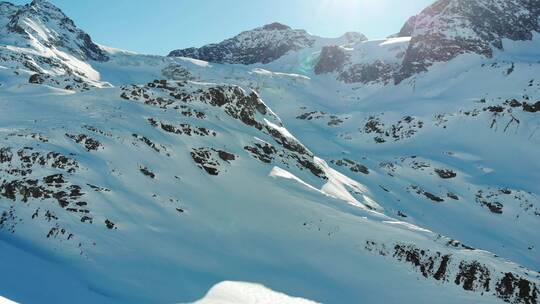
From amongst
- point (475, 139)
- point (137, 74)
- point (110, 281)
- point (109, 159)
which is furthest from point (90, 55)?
point (110, 281)

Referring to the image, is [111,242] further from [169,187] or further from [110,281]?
Result: [169,187]

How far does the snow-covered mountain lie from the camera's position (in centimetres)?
1650

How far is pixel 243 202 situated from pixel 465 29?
8805 centimetres

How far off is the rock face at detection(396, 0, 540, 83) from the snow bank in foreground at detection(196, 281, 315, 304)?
82.6 metres

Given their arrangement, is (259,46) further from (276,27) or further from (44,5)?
(44,5)

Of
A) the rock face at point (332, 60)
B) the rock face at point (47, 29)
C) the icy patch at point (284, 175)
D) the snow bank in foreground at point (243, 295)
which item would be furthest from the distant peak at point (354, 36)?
the snow bank in foreground at point (243, 295)

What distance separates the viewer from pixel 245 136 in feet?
108

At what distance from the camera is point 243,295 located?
52.1 feet

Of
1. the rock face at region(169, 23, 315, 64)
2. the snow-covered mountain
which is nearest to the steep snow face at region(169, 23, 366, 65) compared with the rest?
the rock face at region(169, 23, 315, 64)

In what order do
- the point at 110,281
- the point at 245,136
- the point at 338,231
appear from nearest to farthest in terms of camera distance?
the point at 110,281 < the point at 338,231 < the point at 245,136

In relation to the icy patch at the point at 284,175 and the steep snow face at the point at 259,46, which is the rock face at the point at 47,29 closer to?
the steep snow face at the point at 259,46

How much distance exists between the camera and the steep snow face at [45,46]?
66.6 m

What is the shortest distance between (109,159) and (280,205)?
9.26m

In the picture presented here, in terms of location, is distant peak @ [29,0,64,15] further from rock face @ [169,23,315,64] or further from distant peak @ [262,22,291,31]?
distant peak @ [262,22,291,31]
